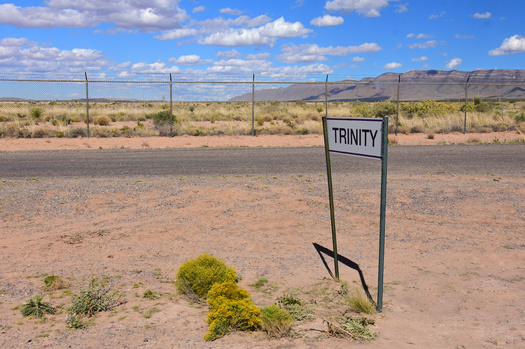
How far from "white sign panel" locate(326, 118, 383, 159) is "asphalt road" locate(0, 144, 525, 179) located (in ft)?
23.2

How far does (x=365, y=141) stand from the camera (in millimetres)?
4762

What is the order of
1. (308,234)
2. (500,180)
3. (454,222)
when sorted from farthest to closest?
(500,180) < (454,222) < (308,234)

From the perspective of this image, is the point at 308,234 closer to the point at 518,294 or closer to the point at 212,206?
the point at 212,206

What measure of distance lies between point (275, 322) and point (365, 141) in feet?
6.39

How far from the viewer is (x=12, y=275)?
5.49 m

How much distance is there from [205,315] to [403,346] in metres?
1.85

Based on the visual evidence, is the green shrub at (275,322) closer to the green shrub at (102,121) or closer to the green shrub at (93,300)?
the green shrub at (93,300)

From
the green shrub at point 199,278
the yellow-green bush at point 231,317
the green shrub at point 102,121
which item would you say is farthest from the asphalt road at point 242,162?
the green shrub at point 102,121

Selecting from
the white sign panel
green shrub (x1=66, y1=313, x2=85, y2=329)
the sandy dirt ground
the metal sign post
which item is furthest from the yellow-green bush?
the white sign panel

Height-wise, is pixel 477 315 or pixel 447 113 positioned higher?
pixel 447 113

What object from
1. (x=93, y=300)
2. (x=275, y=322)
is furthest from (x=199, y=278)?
(x=275, y=322)

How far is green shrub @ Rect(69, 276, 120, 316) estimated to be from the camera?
4555mm

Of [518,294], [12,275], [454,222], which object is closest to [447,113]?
[454,222]

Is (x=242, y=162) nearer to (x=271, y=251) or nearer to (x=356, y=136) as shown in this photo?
(x=271, y=251)
